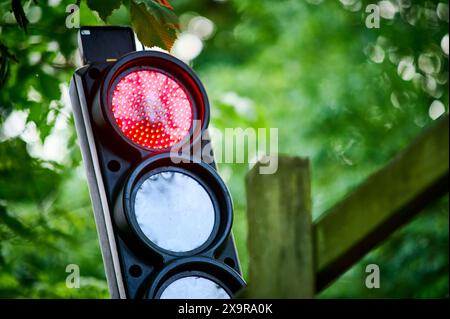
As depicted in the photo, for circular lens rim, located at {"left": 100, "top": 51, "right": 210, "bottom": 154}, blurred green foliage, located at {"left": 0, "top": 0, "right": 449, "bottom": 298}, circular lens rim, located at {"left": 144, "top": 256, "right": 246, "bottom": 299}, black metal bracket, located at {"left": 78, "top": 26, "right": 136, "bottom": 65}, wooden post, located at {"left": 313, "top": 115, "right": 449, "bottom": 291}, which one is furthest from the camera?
blurred green foliage, located at {"left": 0, "top": 0, "right": 449, "bottom": 298}

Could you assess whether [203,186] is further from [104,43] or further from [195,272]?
[104,43]

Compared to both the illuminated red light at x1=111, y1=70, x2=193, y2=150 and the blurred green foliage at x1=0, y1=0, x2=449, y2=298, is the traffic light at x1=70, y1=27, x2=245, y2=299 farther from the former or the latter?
the blurred green foliage at x1=0, y1=0, x2=449, y2=298

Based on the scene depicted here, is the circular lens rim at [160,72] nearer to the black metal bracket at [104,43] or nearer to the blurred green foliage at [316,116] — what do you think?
the black metal bracket at [104,43]

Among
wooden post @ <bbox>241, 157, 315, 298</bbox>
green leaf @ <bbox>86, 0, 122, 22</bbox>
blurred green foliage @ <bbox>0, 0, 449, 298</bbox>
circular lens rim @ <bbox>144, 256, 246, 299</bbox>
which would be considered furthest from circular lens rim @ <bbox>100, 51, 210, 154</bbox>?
Result: blurred green foliage @ <bbox>0, 0, 449, 298</bbox>

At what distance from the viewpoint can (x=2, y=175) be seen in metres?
3.36

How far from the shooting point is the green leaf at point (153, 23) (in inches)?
80.6

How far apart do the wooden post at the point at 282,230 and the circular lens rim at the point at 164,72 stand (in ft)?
2.25

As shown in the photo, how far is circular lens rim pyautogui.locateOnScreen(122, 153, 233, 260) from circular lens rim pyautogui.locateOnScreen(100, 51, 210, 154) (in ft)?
0.15

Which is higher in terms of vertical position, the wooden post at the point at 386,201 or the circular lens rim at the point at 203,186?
the circular lens rim at the point at 203,186

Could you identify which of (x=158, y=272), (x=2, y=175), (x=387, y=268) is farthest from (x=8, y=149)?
(x=387, y=268)

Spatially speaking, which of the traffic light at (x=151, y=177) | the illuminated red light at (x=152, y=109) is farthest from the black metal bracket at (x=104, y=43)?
the illuminated red light at (x=152, y=109)

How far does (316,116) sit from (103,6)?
473 centimetres

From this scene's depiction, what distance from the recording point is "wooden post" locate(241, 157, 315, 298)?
135 centimetres
